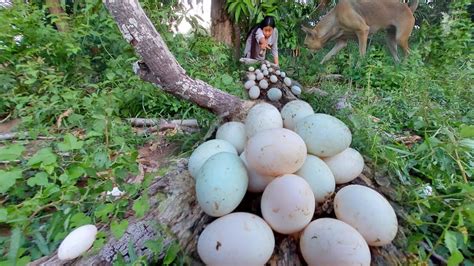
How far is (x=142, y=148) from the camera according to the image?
1.21 m

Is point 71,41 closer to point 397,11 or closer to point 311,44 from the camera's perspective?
point 311,44

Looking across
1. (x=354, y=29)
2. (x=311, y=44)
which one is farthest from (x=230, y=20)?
(x=354, y=29)

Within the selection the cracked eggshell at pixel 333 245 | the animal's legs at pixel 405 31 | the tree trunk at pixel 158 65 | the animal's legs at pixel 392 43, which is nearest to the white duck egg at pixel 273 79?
the tree trunk at pixel 158 65

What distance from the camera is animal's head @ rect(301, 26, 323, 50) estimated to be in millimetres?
2855

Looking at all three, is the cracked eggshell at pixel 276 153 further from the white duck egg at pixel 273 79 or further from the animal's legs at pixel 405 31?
the animal's legs at pixel 405 31

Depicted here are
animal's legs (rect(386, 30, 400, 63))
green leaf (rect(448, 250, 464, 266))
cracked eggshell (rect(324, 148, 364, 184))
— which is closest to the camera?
green leaf (rect(448, 250, 464, 266))

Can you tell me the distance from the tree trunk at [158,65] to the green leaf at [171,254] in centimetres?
63

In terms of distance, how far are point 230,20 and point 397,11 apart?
1.78 m

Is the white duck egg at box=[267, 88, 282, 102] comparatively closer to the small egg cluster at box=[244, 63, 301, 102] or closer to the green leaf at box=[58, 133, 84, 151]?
the small egg cluster at box=[244, 63, 301, 102]

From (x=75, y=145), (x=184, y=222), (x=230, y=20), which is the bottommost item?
(x=184, y=222)

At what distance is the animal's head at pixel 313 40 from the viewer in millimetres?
2855

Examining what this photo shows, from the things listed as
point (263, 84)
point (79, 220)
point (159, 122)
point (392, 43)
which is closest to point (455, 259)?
point (79, 220)

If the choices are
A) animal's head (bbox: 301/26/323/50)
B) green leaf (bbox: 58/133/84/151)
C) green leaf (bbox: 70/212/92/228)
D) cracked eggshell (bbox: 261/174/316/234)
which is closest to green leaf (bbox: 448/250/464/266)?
cracked eggshell (bbox: 261/174/316/234)

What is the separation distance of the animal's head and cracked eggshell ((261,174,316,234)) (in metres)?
2.68
